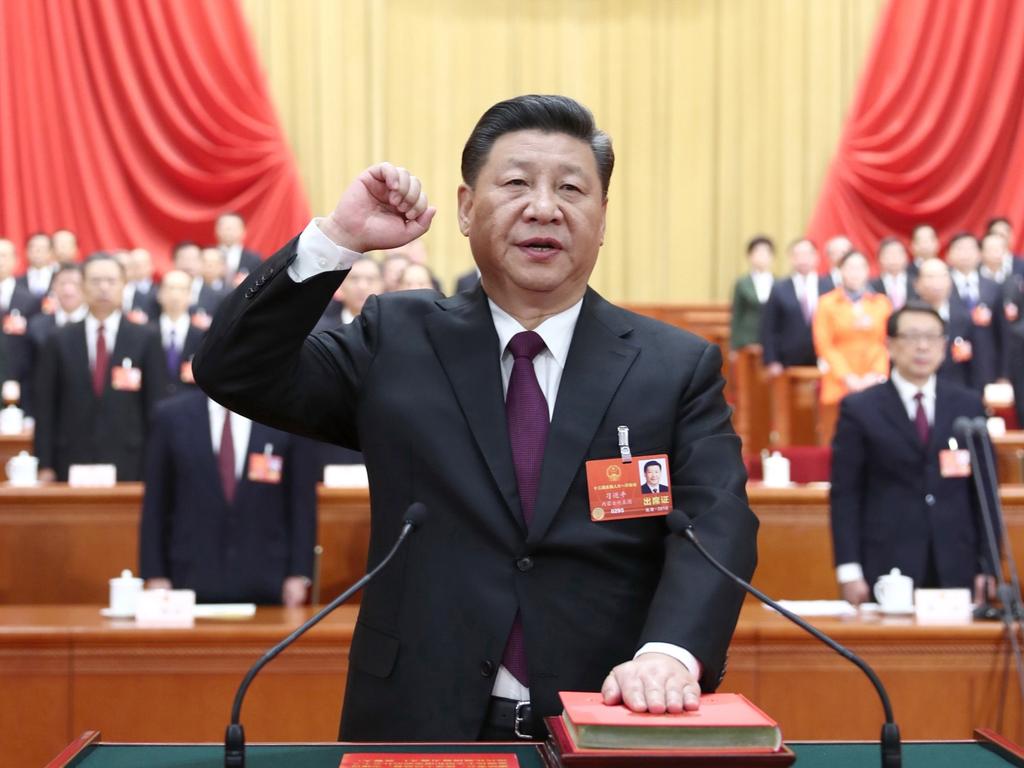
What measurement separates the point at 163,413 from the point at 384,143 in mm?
6778

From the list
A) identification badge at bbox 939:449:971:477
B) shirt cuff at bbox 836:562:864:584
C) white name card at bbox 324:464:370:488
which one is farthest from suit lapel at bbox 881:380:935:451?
white name card at bbox 324:464:370:488

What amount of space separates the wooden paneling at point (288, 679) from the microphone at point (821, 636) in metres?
1.93

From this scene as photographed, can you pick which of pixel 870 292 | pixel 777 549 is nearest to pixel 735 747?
pixel 777 549

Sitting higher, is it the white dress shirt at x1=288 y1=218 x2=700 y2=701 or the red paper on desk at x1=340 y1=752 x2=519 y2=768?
the white dress shirt at x1=288 y1=218 x2=700 y2=701

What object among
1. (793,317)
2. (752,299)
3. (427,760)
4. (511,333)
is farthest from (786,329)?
(427,760)

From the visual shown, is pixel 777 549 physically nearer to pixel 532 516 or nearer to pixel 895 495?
pixel 895 495

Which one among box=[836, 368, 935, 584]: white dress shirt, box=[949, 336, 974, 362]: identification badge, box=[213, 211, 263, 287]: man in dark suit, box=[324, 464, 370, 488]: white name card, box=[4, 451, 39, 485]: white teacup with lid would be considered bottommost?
box=[4, 451, 39, 485]: white teacup with lid

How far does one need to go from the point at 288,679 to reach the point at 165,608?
359 millimetres

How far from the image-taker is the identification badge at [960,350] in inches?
302

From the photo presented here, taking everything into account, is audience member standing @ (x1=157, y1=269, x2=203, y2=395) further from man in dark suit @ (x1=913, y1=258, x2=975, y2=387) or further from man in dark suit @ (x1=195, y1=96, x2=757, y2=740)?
man in dark suit @ (x1=195, y1=96, x2=757, y2=740)

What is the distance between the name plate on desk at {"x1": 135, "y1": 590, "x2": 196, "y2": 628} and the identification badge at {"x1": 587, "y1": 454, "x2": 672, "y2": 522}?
1995 millimetres

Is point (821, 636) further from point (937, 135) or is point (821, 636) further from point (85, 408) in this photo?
point (937, 135)

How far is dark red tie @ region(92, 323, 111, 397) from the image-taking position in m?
6.28

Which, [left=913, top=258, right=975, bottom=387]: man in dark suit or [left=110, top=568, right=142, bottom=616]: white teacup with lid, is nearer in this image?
[left=110, top=568, right=142, bottom=616]: white teacup with lid
